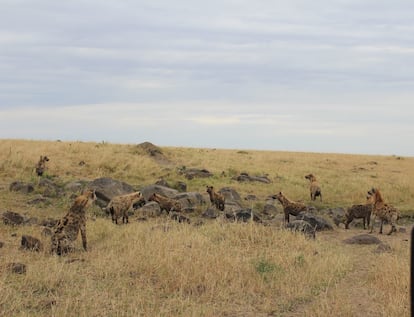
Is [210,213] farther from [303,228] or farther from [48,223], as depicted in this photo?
[48,223]

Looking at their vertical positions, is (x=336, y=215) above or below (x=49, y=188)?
below

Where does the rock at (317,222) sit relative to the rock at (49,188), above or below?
below

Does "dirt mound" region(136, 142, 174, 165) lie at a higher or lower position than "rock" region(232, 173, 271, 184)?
higher

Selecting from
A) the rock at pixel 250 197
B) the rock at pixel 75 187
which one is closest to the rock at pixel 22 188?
the rock at pixel 75 187

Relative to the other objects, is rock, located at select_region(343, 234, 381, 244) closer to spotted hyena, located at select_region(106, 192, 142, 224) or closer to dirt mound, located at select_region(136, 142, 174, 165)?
spotted hyena, located at select_region(106, 192, 142, 224)

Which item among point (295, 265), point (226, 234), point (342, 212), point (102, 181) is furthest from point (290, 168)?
point (295, 265)

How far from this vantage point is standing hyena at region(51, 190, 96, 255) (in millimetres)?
10453

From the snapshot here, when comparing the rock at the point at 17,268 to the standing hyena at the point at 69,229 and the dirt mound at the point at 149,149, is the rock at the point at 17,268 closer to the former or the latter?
the standing hyena at the point at 69,229

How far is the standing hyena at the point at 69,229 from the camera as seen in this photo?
10.5 meters

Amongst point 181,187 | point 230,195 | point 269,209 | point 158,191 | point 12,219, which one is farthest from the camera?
point 181,187

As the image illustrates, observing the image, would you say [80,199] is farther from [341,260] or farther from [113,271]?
[341,260]

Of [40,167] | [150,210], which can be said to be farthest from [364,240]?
[40,167]

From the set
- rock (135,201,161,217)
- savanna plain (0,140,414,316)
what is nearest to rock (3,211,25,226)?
savanna plain (0,140,414,316)

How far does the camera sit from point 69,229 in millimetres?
10820
